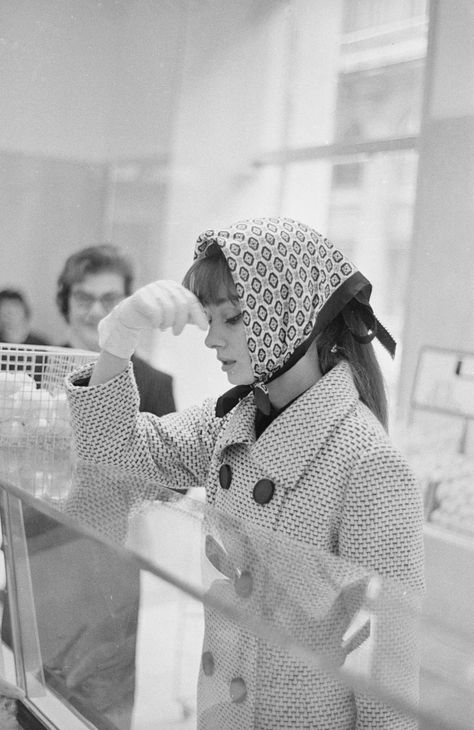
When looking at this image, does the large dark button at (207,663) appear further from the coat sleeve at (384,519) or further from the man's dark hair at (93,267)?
the man's dark hair at (93,267)

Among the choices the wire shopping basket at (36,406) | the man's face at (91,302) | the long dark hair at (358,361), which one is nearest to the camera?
the long dark hair at (358,361)

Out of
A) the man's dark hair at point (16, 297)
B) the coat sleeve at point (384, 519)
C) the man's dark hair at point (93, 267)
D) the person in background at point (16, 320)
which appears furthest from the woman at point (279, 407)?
the man's dark hair at point (16, 297)

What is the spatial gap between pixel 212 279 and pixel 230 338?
0.35ft

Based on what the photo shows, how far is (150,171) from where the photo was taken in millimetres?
5914

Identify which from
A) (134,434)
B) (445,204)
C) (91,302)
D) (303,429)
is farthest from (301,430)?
(445,204)

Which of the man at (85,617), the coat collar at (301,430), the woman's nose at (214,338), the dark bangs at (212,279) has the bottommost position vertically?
the man at (85,617)

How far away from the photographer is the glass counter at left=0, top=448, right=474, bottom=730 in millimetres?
728

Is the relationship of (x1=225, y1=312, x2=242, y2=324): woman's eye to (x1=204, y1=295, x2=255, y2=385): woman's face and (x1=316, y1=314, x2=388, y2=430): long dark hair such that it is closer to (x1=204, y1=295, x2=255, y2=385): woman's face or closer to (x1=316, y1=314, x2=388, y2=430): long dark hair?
(x1=204, y1=295, x2=255, y2=385): woman's face

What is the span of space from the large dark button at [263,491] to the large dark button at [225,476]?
88 mm

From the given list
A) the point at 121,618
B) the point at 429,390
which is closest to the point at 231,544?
the point at 121,618

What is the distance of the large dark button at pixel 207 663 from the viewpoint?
1.04 meters

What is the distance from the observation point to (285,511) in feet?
4.64

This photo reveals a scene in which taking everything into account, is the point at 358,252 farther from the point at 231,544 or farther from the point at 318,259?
the point at 231,544

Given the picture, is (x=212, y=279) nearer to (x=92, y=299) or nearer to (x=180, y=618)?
(x=180, y=618)
